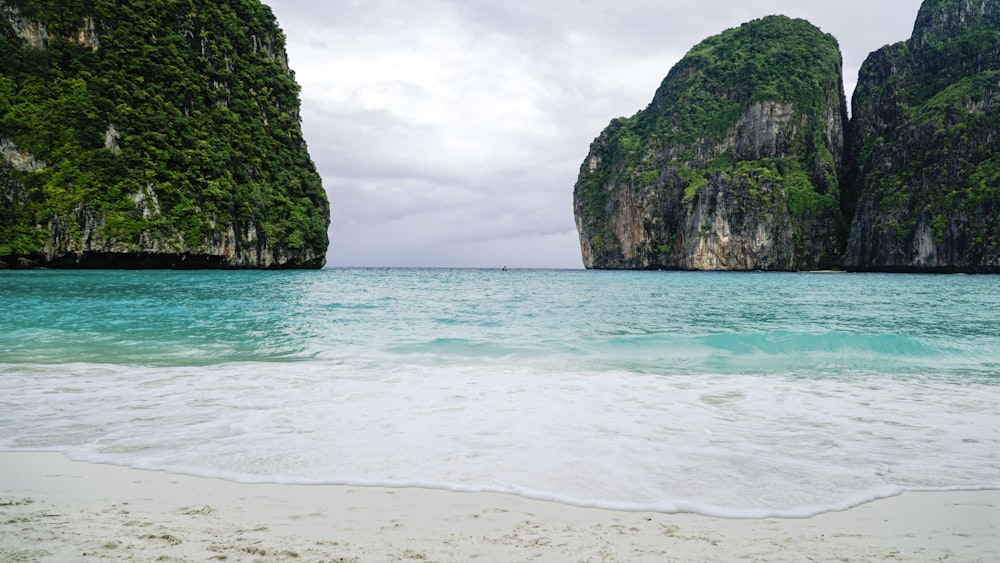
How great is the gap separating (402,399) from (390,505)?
2924 mm

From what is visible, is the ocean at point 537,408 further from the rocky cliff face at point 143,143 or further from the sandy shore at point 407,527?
the rocky cliff face at point 143,143

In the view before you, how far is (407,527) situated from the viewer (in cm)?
263

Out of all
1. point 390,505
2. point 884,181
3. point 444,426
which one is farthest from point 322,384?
point 884,181

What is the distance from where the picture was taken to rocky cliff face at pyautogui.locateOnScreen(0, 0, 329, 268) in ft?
141

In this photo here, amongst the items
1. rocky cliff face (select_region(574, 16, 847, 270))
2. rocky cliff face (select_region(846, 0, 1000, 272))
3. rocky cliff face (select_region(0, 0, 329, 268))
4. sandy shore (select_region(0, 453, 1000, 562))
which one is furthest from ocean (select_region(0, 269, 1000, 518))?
rocky cliff face (select_region(574, 16, 847, 270))

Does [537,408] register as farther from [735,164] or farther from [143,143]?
[735,164]

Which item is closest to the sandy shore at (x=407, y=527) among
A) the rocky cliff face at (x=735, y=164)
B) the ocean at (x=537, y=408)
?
the ocean at (x=537, y=408)

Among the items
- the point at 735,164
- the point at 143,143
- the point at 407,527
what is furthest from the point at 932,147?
the point at 407,527

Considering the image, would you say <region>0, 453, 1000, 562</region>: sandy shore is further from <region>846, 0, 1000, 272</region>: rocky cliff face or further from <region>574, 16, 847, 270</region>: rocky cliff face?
<region>574, 16, 847, 270</region>: rocky cliff face

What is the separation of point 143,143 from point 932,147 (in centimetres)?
10677

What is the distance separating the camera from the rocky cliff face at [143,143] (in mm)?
42875

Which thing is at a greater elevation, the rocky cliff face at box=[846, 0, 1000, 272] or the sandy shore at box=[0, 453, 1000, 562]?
the rocky cliff face at box=[846, 0, 1000, 272]

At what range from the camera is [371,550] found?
2340 mm

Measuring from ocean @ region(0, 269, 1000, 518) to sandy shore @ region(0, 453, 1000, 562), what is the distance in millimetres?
209
